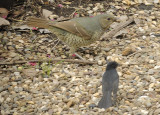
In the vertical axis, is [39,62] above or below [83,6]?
below

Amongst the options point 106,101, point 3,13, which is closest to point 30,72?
point 106,101

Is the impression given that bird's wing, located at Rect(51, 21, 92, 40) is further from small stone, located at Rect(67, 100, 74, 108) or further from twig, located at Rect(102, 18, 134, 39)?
Answer: small stone, located at Rect(67, 100, 74, 108)

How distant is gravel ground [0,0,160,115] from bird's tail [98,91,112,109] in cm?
6

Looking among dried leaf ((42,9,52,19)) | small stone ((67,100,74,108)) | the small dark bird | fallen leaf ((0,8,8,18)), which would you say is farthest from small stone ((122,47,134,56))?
fallen leaf ((0,8,8,18))

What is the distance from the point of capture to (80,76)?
5082mm

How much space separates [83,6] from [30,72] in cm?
245

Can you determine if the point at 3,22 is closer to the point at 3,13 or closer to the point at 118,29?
the point at 3,13

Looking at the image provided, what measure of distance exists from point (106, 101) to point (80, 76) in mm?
987

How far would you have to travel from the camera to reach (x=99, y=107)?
425 centimetres

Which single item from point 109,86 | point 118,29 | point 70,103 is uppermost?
point 118,29

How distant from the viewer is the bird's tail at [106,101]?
414cm

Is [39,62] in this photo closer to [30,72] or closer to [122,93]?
[30,72]

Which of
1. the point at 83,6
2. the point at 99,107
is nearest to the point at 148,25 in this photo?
the point at 83,6

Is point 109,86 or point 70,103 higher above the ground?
point 109,86
